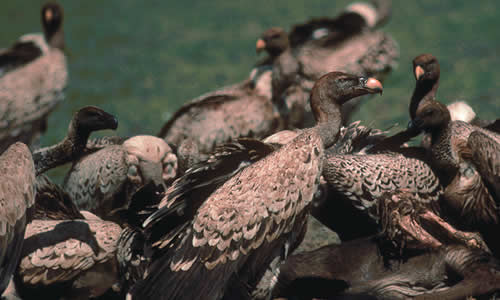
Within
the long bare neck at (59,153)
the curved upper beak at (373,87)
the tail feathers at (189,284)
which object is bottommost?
the tail feathers at (189,284)

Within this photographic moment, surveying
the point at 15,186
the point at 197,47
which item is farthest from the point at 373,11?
the point at 197,47

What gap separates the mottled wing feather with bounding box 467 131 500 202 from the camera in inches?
209

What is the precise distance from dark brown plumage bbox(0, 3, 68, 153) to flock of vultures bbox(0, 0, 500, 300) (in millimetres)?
3016

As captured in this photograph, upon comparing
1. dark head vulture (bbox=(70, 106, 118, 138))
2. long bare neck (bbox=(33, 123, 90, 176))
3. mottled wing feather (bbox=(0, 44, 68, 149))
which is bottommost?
mottled wing feather (bbox=(0, 44, 68, 149))

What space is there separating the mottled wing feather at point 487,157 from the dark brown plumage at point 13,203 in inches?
118

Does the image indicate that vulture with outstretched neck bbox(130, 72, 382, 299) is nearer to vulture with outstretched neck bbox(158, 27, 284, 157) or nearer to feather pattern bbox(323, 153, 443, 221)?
feather pattern bbox(323, 153, 443, 221)

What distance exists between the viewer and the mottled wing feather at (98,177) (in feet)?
20.6

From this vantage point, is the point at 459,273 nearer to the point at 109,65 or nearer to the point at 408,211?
the point at 408,211

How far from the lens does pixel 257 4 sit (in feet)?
73.6

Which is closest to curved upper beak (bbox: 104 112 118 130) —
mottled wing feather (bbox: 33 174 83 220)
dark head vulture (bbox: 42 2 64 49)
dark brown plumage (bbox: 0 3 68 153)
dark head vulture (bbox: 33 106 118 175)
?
dark head vulture (bbox: 33 106 118 175)

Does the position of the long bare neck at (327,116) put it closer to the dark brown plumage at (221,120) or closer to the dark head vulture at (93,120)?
the dark head vulture at (93,120)

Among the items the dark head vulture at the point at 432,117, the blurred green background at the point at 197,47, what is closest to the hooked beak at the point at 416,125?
the dark head vulture at the point at 432,117

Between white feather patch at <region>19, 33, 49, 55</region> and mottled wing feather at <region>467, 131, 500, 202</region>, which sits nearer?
mottled wing feather at <region>467, 131, 500, 202</region>

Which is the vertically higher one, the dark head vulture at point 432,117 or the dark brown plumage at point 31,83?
the dark head vulture at point 432,117
